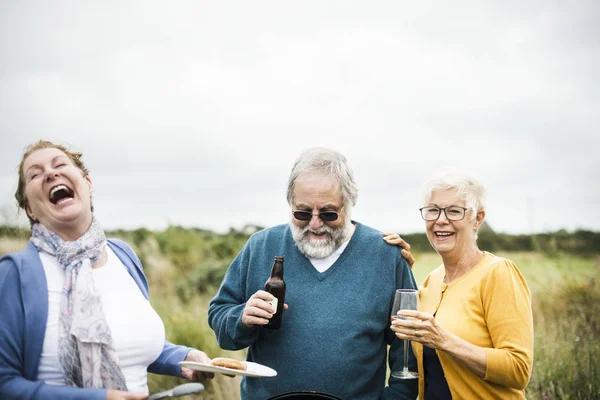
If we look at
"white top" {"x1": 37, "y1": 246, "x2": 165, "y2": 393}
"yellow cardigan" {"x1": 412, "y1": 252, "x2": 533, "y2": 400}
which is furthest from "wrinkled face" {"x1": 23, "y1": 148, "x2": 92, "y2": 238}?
"yellow cardigan" {"x1": 412, "y1": 252, "x2": 533, "y2": 400}

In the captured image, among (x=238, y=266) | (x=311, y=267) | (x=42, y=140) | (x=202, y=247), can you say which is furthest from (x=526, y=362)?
(x=202, y=247)

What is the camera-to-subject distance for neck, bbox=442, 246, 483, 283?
3.60m

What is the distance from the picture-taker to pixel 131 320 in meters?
2.92

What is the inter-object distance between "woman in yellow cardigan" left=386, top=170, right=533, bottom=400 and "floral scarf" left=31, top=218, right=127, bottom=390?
5.17 feet

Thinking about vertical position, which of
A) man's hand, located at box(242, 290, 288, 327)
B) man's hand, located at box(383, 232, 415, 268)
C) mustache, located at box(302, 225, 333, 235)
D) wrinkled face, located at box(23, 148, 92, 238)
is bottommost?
man's hand, located at box(242, 290, 288, 327)

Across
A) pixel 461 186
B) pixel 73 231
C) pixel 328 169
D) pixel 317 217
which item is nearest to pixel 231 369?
pixel 73 231

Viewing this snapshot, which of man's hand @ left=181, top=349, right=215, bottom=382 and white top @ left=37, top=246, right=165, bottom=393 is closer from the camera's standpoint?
white top @ left=37, top=246, right=165, bottom=393

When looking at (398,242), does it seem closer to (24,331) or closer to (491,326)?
(491,326)

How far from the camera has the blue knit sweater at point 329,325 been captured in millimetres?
3490

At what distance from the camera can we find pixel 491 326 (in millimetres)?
3268

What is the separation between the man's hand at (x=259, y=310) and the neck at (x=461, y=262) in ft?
4.01

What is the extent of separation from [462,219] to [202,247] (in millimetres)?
11711

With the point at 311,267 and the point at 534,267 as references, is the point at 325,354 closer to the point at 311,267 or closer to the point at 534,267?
the point at 311,267

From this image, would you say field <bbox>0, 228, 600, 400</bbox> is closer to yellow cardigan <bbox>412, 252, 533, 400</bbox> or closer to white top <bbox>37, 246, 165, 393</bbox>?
white top <bbox>37, 246, 165, 393</bbox>
